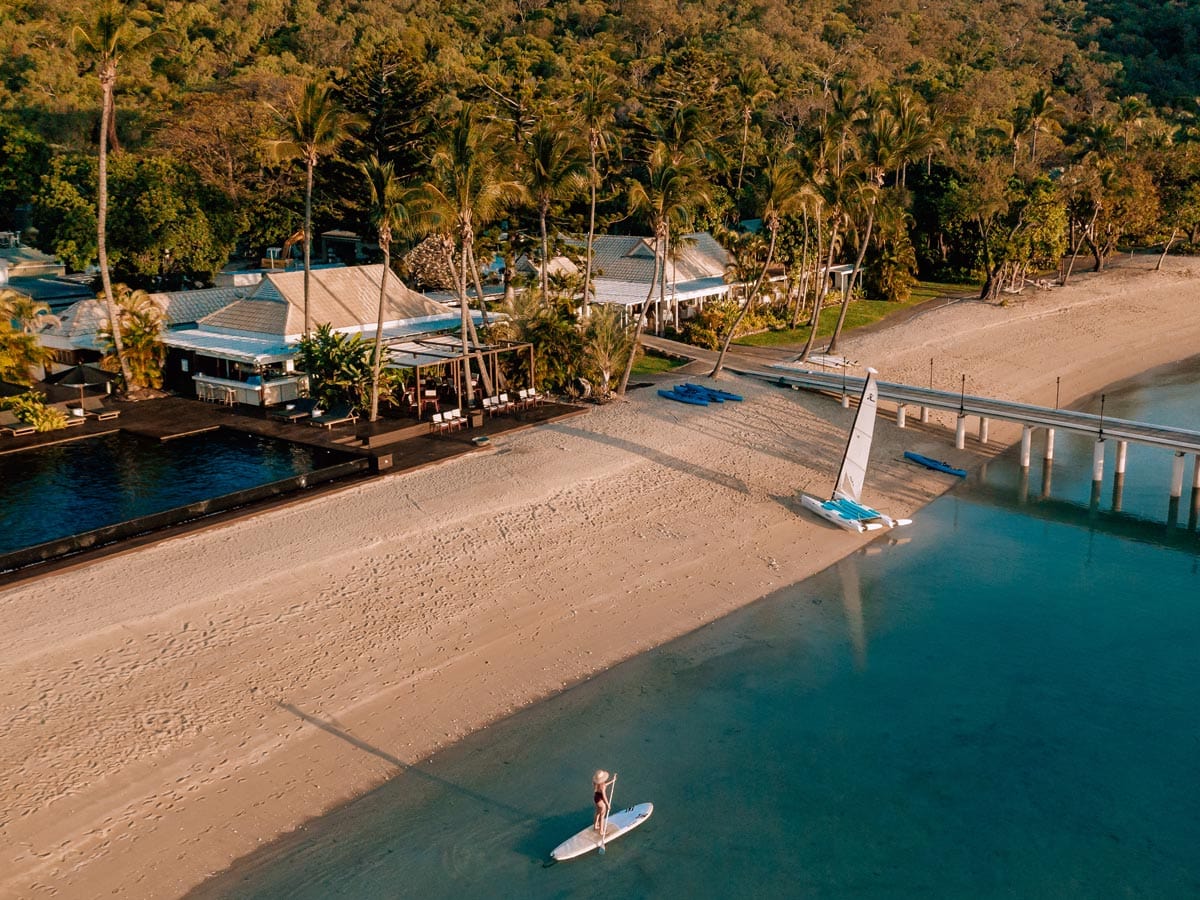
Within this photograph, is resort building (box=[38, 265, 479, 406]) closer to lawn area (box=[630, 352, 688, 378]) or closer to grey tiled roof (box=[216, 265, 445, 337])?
grey tiled roof (box=[216, 265, 445, 337])

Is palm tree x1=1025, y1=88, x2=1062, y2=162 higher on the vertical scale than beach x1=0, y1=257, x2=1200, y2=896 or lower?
higher

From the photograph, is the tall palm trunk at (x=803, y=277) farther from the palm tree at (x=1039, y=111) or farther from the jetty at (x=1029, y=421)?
the palm tree at (x=1039, y=111)

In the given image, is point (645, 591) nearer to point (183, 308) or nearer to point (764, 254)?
point (183, 308)

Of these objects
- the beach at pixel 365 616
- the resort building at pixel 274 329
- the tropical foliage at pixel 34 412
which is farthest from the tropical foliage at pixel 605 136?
Answer: the beach at pixel 365 616

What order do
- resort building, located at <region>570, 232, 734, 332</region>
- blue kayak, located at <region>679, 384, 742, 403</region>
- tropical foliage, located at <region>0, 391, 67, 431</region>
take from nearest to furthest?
tropical foliage, located at <region>0, 391, 67, 431</region>
blue kayak, located at <region>679, 384, 742, 403</region>
resort building, located at <region>570, 232, 734, 332</region>

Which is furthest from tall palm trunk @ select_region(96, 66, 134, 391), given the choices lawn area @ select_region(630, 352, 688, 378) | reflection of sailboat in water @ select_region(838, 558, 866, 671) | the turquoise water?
reflection of sailboat in water @ select_region(838, 558, 866, 671)

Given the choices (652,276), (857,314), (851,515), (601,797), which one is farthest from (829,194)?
(601,797)
